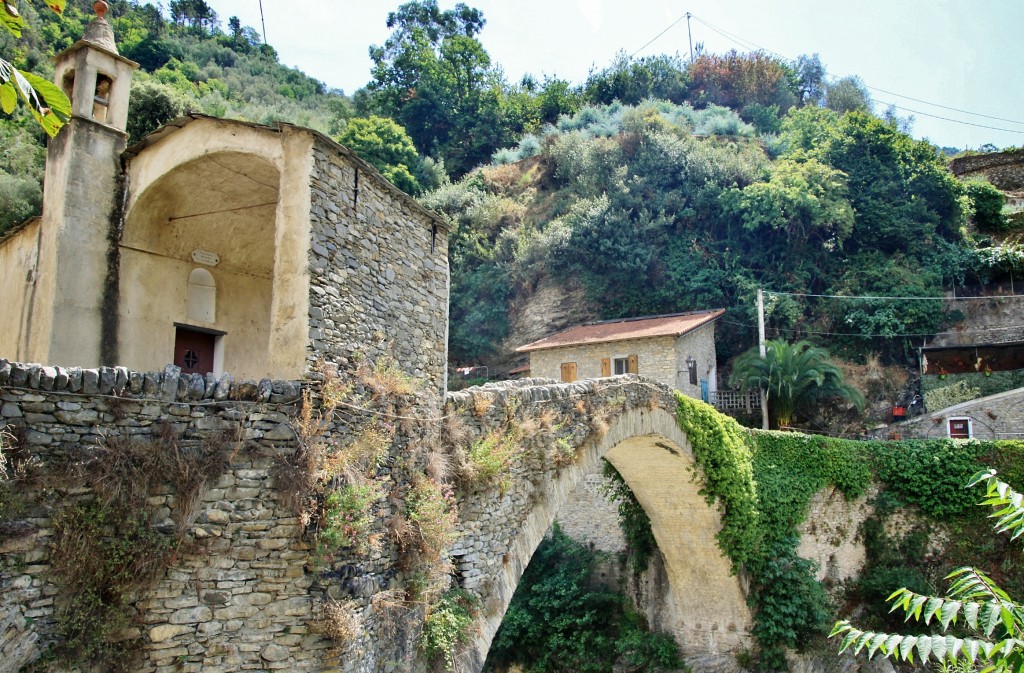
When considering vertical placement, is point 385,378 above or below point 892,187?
below

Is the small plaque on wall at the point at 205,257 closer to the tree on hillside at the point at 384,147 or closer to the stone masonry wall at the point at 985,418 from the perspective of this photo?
the stone masonry wall at the point at 985,418

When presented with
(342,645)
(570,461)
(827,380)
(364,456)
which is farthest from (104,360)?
(827,380)

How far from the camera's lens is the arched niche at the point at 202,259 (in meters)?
8.85

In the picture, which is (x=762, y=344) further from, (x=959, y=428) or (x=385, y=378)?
(x=385, y=378)

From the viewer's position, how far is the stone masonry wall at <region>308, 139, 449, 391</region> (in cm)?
682

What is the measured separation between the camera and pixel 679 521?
15766 mm

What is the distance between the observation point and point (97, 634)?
495 centimetres

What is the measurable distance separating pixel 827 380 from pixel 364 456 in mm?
19549

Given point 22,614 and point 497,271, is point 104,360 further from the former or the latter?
point 497,271

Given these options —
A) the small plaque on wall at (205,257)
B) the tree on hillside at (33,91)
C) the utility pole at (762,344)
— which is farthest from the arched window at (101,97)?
the utility pole at (762,344)

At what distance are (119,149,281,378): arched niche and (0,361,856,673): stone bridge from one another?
2.86 metres

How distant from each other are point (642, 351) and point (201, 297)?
49.8ft

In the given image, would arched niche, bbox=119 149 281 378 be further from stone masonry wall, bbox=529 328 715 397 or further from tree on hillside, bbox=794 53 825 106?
tree on hillside, bbox=794 53 825 106

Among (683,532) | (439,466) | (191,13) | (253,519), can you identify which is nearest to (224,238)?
(439,466)
